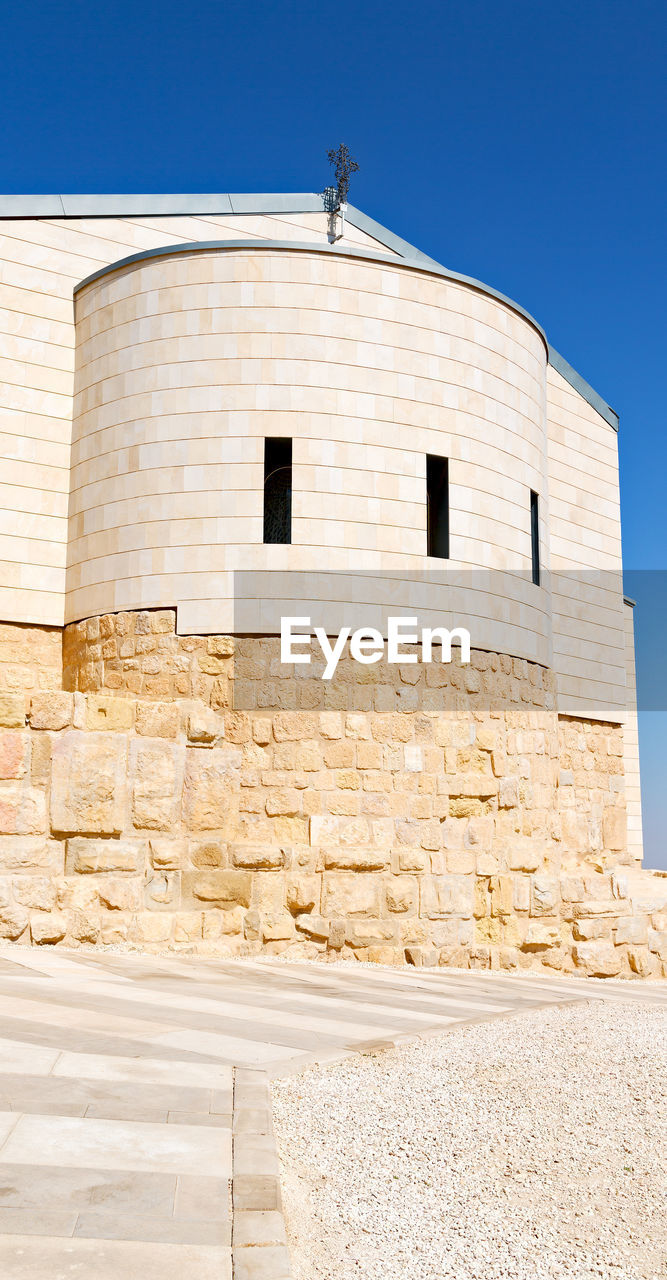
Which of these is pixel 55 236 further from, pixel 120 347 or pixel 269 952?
pixel 269 952

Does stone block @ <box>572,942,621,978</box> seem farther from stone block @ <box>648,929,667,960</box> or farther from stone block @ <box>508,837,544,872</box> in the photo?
stone block @ <box>508,837,544,872</box>

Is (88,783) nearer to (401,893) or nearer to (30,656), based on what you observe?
(30,656)

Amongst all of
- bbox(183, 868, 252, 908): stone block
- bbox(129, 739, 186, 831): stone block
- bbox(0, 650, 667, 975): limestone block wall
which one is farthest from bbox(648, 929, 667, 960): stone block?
bbox(129, 739, 186, 831): stone block

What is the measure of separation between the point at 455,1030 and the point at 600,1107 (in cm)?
208

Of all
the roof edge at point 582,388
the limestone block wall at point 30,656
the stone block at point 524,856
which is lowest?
the stone block at point 524,856

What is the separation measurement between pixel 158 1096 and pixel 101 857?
6.11 m

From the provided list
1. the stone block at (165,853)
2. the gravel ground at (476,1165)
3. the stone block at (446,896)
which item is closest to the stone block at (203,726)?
the stone block at (165,853)

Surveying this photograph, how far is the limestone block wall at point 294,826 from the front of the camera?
1060 cm

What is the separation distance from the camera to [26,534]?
13.2m

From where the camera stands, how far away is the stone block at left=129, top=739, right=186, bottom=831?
11.1 metres

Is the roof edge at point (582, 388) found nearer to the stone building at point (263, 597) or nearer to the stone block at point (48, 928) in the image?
the stone building at point (263, 597)

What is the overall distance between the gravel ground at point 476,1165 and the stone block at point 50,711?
563cm

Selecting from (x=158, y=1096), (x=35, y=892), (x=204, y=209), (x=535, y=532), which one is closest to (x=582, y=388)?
(x=535, y=532)

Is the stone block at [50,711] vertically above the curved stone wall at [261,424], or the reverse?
the curved stone wall at [261,424]
